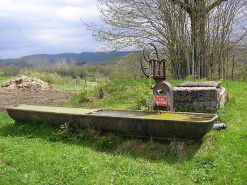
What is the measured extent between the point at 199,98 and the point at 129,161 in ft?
9.86

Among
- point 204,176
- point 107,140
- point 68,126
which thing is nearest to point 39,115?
point 68,126

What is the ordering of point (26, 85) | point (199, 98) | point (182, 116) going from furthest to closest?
1. point (26, 85)
2. point (199, 98)
3. point (182, 116)

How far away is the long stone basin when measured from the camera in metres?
5.03

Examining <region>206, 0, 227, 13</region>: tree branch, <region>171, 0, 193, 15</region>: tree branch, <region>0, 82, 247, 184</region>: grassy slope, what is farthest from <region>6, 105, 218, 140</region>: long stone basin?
<region>206, 0, 227, 13</region>: tree branch

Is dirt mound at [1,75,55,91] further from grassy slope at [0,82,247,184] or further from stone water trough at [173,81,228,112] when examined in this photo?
stone water trough at [173,81,228,112]

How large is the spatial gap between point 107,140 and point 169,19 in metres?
8.85

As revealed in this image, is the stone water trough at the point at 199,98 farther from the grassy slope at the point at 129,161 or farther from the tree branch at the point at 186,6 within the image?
the tree branch at the point at 186,6

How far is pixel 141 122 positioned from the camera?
550 cm

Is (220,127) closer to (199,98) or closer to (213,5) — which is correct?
(199,98)

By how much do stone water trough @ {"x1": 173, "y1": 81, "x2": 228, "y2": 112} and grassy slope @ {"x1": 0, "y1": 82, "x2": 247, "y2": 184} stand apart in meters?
0.69

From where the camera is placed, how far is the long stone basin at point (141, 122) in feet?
16.5

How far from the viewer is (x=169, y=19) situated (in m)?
13.1

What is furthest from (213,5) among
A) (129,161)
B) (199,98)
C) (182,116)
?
(129,161)

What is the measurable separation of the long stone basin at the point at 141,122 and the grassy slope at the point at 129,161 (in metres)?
0.21
